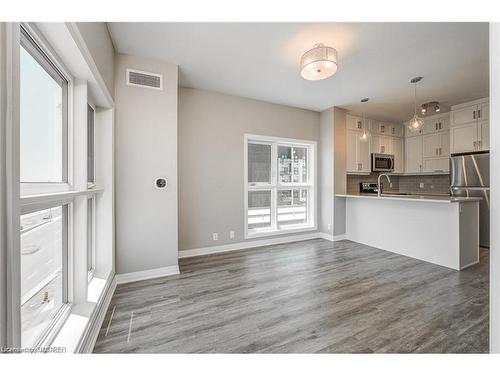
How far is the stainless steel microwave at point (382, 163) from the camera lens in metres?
4.79

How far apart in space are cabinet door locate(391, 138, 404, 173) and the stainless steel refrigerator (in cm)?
108

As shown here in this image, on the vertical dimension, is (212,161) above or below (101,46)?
below

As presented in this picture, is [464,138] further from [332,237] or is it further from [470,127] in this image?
[332,237]

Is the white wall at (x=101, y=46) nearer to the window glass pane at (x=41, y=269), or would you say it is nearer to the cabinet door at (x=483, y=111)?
the window glass pane at (x=41, y=269)

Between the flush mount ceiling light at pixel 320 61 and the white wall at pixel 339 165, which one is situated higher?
the flush mount ceiling light at pixel 320 61

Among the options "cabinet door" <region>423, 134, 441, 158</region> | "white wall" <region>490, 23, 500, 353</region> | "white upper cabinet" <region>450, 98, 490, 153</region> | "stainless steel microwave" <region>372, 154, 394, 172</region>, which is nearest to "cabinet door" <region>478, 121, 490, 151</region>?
"white upper cabinet" <region>450, 98, 490, 153</region>

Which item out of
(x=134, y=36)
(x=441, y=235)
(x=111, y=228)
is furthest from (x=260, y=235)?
(x=134, y=36)

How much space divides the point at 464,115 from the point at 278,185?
3898 mm

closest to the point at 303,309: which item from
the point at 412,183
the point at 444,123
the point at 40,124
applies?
the point at 40,124

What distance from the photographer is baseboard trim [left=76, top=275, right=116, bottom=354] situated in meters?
1.33

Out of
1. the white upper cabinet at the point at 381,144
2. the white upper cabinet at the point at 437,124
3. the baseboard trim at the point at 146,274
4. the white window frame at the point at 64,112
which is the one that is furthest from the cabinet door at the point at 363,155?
the white window frame at the point at 64,112

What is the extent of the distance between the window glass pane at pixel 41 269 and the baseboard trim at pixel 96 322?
0.23 metres

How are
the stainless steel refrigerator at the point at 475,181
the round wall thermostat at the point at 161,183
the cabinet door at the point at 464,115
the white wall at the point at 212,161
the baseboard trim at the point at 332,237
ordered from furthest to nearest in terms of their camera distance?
the baseboard trim at the point at 332,237
the cabinet door at the point at 464,115
the stainless steel refrigerator at the point at 475,181
the white wall at the point at 212,161
the round wall thermostat at the point at 161,183

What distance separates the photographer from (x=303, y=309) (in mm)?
1897
